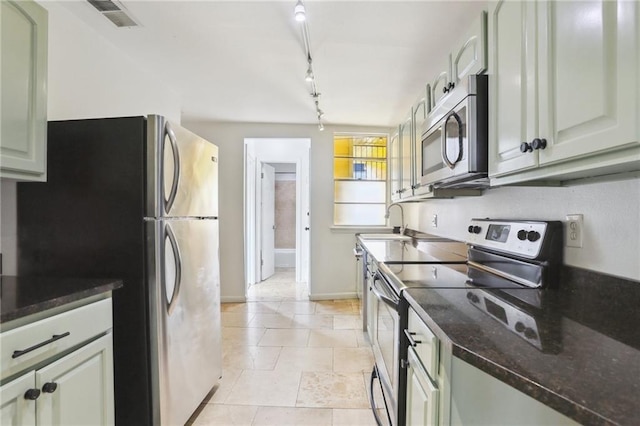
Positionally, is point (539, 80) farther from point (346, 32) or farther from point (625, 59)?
point (346, 32)

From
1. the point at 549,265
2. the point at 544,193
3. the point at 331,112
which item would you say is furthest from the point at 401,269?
the point at 331,112

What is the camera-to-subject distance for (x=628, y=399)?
1.70ft

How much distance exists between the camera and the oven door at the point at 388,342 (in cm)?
137

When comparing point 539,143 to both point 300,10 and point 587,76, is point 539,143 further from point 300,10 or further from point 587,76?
point 300,10

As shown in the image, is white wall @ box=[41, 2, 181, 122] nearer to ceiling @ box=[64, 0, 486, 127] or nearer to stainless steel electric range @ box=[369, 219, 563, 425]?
ceiling @ box=[64, 0, 486, 127]

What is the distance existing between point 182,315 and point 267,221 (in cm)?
376

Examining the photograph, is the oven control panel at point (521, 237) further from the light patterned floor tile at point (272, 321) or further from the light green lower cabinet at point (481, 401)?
the light patterned floor tile at point (272, 321)

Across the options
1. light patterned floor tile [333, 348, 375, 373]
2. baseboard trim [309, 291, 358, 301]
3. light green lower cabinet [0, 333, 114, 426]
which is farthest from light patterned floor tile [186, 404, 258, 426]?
baseboard trim [309, 291, 358, 301]

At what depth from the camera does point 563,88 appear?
828mm

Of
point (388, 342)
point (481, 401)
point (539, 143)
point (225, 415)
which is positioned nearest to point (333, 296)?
point (225, 415)

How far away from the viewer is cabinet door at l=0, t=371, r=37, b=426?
33.9 inches

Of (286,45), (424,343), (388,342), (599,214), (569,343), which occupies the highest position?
(286,45)

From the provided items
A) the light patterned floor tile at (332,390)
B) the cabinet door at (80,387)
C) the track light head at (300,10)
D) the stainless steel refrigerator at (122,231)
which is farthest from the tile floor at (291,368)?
the track light head at (300,10)

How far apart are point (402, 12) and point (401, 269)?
4.83 ft
